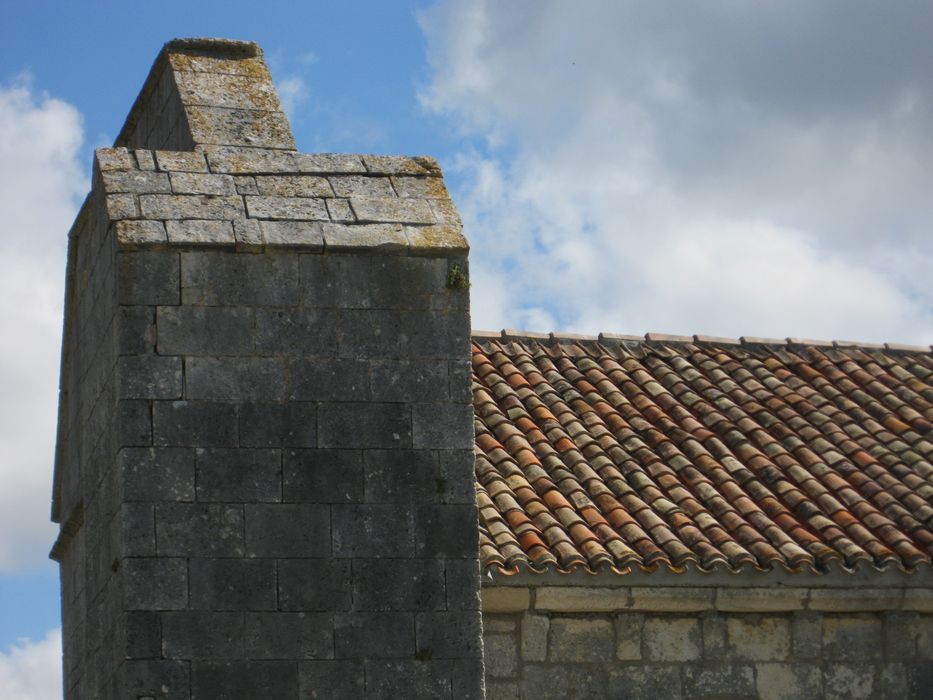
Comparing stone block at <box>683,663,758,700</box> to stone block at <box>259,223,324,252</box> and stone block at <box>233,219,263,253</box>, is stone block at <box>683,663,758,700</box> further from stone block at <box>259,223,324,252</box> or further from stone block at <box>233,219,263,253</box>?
stone block at <box>233,219,263,253</box>

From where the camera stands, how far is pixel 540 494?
9.73m

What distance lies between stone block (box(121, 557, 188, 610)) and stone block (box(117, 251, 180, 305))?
105cm

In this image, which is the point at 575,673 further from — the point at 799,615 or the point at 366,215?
the point at 366,215

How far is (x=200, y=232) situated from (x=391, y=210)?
0.88 metres

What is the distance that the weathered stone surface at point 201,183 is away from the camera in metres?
7.11

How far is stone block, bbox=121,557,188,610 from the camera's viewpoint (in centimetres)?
656

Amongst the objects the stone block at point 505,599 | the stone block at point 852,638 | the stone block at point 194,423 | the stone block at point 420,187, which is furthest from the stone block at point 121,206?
the stone block at point 852,638

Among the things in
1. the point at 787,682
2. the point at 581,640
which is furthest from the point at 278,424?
the point at 787,682

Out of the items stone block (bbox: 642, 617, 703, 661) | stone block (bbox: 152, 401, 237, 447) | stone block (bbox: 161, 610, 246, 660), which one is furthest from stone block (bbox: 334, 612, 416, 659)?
stone block (bbox: 642, 617, 703, 661)

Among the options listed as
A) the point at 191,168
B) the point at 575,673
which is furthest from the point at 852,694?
the point at 191,168

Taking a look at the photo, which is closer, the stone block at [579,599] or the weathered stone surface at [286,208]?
the weathered stone surface at [286,208]

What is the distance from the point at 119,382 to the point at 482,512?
10.2 ft

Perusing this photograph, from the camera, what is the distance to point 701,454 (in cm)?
1048

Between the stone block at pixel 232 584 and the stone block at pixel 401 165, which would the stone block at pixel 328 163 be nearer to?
the stone block at pixel 401 165
